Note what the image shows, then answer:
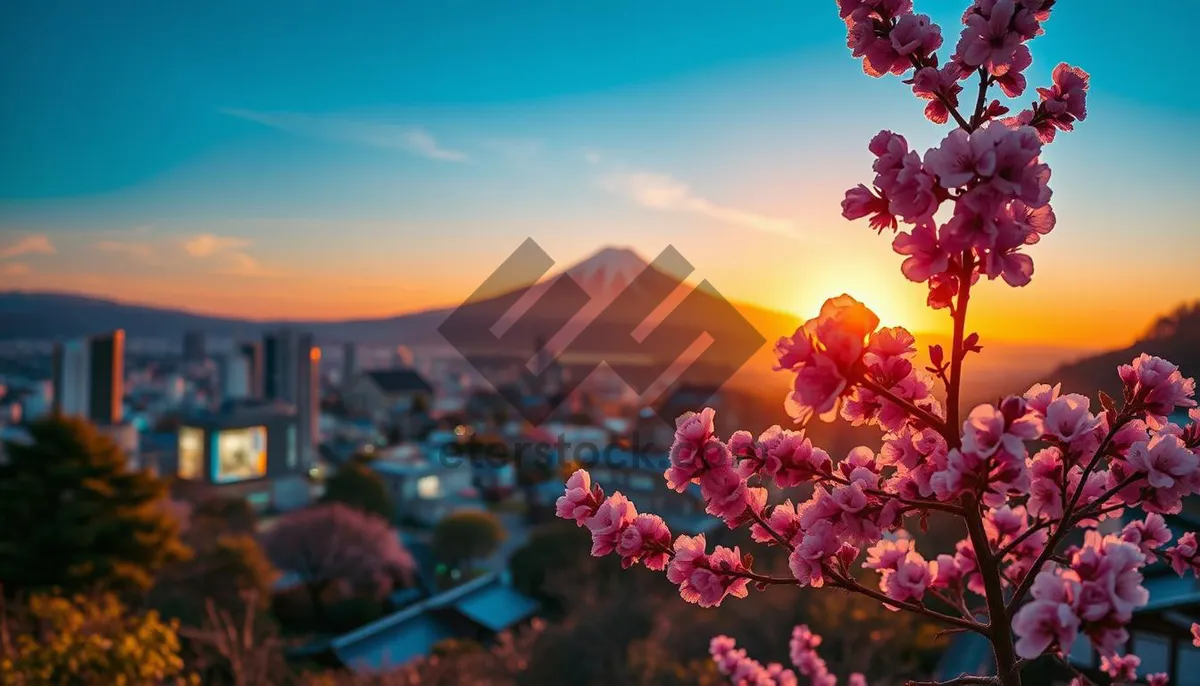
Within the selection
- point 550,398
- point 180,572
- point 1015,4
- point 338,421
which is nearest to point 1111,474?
point 1015,4

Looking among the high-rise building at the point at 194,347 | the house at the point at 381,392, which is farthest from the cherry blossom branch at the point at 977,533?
the high-rise building at the point at 194,347

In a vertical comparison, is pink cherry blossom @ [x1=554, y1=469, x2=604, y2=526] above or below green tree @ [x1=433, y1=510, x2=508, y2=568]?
above

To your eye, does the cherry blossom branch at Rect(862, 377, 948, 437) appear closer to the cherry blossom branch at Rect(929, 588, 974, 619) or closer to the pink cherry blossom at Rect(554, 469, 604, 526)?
the cherry blossom branch at Rect(929, 588, 974, 619)

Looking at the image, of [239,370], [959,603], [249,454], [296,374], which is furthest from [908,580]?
[239,370]

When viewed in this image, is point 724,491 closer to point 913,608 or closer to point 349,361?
point 913,608

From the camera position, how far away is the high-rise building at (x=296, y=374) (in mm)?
25422

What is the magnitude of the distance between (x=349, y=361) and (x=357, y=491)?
2087 centimetres

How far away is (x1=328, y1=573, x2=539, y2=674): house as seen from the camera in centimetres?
1113

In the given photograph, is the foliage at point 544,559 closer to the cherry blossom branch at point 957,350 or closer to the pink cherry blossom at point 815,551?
the pink cherry blossom at point 815,551

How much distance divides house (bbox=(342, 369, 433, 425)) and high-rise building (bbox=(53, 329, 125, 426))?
14.0m

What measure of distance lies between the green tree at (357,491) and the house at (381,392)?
16.4 metres

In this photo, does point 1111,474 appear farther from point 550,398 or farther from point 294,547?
point 550,398

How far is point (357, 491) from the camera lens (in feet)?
55.9

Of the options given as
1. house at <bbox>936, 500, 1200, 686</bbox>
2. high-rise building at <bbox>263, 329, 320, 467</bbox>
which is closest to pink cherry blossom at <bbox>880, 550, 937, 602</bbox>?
house at <bbox>936, 500, 1200, 686</bbox>
